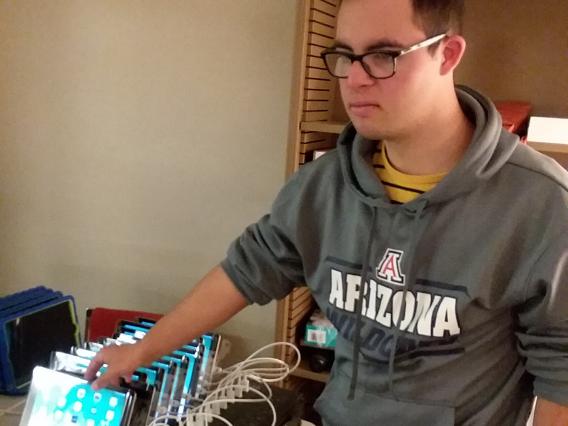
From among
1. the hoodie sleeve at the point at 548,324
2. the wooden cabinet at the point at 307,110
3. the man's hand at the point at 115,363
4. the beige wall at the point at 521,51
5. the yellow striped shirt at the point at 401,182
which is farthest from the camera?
the beige wall at the point at 521,51

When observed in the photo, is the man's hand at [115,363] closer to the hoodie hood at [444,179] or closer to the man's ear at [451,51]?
the hoodie hood at [444,179]

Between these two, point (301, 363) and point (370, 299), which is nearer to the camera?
point (370, 299)

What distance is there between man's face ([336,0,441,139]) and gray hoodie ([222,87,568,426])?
0.09 metres

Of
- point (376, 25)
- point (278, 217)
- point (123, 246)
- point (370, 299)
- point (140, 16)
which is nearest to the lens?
point (376, 25)

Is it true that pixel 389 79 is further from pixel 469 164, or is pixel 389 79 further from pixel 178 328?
pixel 178 328

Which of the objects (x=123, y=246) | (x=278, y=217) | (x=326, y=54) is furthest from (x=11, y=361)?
(x=326, y=54)

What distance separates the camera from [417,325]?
2.68 ft

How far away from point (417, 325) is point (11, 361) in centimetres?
94

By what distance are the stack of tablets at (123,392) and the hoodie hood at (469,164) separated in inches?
16.7

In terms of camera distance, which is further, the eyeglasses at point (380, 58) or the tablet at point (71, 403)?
the tablet at point (71, 403)

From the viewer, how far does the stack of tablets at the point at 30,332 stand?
130 cm

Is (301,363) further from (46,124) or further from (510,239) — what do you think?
(46,124)

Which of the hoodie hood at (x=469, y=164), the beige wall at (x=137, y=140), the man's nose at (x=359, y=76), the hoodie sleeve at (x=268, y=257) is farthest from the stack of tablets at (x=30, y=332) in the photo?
the man's nose at (x=359, y=76)

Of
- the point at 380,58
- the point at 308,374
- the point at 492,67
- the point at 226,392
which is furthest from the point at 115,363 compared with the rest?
the point at 492,67
